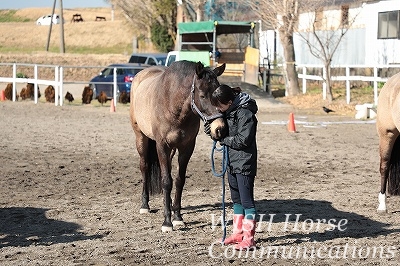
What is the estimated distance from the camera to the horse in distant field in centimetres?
721

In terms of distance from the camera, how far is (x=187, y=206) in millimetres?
9133

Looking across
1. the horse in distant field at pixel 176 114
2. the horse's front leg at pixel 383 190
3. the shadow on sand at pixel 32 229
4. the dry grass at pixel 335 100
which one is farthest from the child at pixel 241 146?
the dry grass at pixel 335 100

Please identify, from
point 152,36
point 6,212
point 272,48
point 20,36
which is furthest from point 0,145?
point 20,36

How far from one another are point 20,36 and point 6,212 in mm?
68862

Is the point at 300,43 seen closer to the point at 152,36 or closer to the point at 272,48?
the point at 272,48

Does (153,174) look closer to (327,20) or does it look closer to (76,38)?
(327,20)

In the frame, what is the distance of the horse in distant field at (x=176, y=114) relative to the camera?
7.21 metres

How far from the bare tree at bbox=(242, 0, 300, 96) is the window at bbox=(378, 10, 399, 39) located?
158 inches

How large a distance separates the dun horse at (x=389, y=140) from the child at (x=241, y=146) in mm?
2563

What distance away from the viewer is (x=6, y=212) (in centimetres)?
856

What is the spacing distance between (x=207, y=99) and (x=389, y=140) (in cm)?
301

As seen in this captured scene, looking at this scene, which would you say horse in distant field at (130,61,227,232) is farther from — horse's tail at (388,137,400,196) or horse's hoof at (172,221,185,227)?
horse's tail at (388,137,400,196)

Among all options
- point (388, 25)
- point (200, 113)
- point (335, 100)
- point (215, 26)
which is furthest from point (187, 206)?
point (388, 25)

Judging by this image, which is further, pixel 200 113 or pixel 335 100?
pixel 335 100
